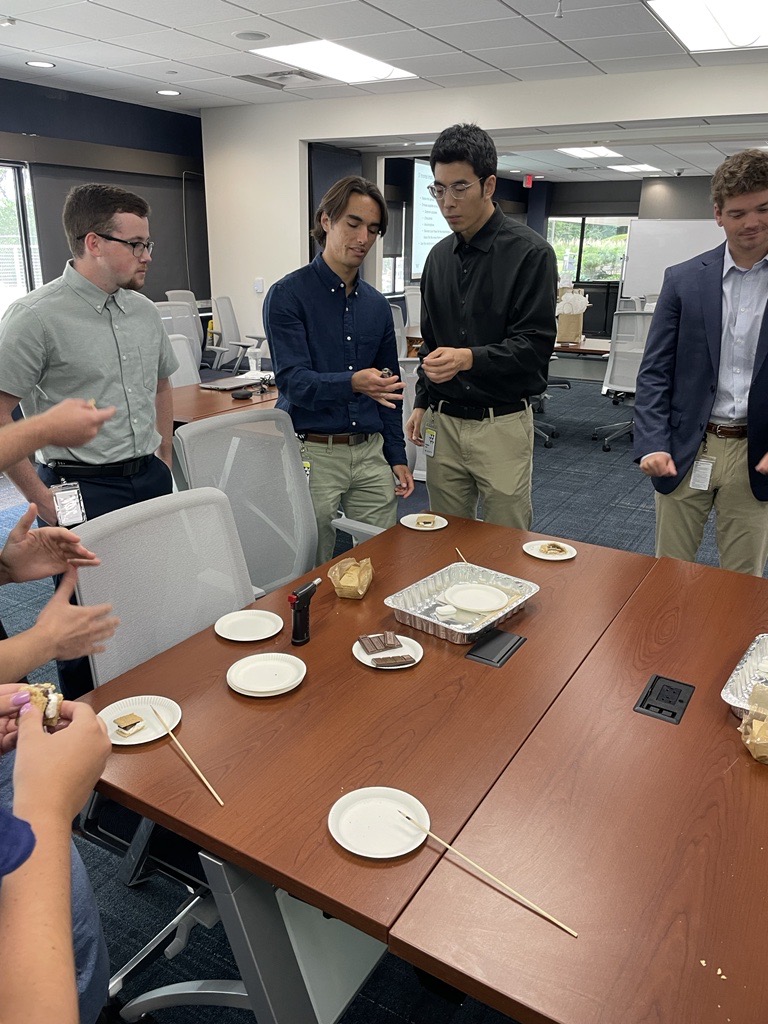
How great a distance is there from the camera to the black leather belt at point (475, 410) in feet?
7.94

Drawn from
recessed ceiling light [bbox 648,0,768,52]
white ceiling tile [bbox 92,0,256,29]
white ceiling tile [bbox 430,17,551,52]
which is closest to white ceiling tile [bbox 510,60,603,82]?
white ceiling tile [bbox 430,17,551,52]

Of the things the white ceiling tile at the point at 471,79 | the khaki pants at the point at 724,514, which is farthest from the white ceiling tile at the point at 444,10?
the khaki pants at the point at 724,514

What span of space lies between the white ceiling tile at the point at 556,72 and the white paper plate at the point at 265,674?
5251 millimetres

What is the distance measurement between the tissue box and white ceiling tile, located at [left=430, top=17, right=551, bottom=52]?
2362 millimetres

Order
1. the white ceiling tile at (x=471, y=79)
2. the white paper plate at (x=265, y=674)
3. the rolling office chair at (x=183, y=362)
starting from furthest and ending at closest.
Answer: the white ceiling tile at (x=471, y=79)
the rolling office chair at (x=183, y=362)
the white paper plate at (x=265, y=674)

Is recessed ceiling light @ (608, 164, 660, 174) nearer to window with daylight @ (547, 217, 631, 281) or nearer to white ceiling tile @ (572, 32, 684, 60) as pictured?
window with daylight @ (547, 217, 631, 281)

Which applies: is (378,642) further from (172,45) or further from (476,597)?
(172,45)

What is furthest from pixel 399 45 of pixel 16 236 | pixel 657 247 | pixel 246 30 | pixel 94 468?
pixel 657 247

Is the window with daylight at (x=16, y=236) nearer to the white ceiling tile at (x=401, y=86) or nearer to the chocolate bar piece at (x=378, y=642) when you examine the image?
the white ceiling tile at (x=401, y=86)

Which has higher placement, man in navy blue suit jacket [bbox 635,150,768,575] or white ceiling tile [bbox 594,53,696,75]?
white ceiling tile [bbox 594,53,696,75]

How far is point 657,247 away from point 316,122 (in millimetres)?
6145

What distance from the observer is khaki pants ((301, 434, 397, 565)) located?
2420 mm

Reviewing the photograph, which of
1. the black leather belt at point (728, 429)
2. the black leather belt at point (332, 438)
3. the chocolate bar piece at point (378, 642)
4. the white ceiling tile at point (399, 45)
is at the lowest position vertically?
the chocolate bar piece at point (378, 642)

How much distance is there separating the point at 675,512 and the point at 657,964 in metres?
1.81
